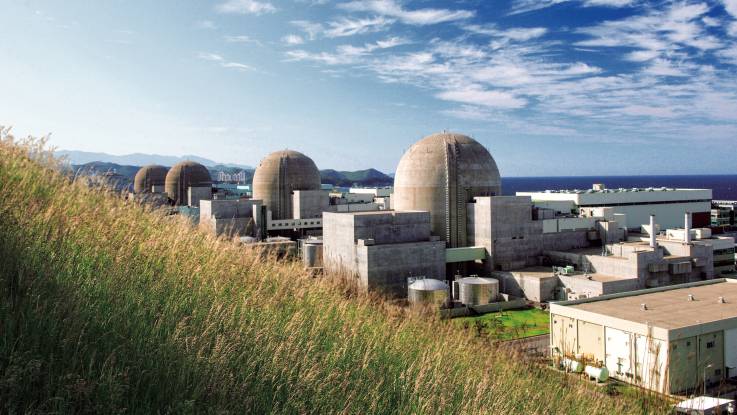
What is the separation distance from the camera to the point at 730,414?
57.1 feet

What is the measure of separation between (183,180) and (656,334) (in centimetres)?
6398

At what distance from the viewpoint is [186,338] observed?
7133 mm

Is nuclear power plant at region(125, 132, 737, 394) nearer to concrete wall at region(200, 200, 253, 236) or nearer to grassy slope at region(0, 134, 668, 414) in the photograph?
concrete wall at region(200, 200, 253, 236)

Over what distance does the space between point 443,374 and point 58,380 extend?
18.2 ft

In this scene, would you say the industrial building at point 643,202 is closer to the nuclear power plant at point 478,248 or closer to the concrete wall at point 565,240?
the nuclear power plant at point 478,248

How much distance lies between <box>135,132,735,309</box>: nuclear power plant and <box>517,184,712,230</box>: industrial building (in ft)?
61.1

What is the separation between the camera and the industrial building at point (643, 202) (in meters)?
76.2

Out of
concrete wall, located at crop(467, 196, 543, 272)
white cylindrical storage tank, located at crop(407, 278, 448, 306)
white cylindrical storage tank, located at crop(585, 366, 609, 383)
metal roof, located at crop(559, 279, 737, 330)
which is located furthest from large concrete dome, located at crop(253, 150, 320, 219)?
white cylindrical storage tank, located at crop(585, 366, 609, 383)

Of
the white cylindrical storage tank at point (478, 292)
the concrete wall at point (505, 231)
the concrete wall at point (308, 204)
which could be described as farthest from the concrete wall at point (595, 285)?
the concrete wall at point (308, 204)

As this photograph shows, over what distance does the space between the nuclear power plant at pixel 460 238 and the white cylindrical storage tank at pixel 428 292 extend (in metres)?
0.14

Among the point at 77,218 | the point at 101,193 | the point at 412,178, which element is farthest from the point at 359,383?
the point at 412,178

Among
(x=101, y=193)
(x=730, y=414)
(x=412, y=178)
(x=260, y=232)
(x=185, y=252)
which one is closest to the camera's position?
(x=185, y=252)

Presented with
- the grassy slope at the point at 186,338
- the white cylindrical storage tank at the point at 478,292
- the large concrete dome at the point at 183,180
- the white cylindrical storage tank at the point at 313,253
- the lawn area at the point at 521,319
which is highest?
the large concrete dome at the point at 183,180

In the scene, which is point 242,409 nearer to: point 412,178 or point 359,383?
point 359,383
